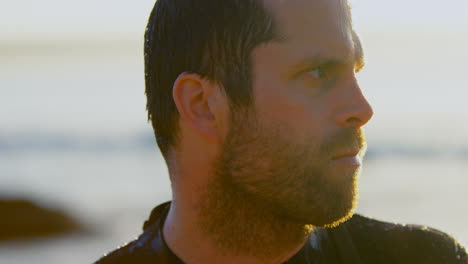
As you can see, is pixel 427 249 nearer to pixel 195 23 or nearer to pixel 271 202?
pixel 271 202

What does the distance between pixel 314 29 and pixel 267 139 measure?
0.50 meters

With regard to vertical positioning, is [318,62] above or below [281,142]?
above

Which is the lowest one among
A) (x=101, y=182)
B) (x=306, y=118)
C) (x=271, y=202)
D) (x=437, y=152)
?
(x=437, y=152)

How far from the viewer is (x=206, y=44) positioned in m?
3.63

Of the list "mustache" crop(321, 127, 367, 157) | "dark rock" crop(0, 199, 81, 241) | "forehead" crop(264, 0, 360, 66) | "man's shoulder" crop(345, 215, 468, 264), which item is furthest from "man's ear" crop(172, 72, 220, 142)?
"dark rock" crop(0, 199, 81, 241)

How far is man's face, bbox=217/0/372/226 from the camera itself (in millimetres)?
3414

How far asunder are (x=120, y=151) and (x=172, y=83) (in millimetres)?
33019

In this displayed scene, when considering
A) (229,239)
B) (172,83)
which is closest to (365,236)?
(229,239)

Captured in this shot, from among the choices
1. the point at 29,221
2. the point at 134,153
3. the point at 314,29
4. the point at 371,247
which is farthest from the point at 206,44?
the point at 134,153

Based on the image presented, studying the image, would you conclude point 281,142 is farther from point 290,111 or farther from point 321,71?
point 321,71

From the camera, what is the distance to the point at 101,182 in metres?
25.3

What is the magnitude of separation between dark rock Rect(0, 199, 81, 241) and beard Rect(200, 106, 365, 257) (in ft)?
45.2

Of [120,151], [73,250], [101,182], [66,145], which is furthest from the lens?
[66,145]

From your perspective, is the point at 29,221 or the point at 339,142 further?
the point at 29,221
